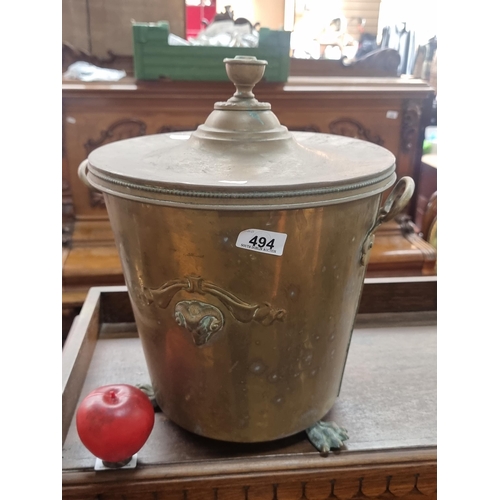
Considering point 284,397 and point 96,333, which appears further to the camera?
point 96,333

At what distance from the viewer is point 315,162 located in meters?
0.80

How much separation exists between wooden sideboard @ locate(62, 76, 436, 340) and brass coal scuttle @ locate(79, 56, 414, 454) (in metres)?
0.87

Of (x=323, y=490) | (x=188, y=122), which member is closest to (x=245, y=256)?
(x=323, y=490)

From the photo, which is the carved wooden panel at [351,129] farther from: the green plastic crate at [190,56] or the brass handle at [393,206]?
the brass handle at [393,206]

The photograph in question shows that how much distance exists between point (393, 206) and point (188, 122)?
3.69 feet

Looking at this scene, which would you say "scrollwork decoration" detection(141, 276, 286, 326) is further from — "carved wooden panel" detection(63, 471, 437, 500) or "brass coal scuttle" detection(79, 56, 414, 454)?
"carved wooden panel" detection(63, 471, 437, 500)

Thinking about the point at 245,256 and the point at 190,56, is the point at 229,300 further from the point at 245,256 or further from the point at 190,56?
A: the point at 190,56

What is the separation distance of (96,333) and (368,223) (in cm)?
86

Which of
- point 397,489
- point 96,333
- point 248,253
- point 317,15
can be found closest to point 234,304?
point 248,253

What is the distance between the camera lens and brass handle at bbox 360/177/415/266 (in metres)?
0.84

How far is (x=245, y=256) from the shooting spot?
73 cm

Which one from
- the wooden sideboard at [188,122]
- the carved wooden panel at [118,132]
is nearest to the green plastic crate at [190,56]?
the wooden sideboard at [188,122]

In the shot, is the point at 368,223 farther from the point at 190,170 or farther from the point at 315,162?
the point at 190,170

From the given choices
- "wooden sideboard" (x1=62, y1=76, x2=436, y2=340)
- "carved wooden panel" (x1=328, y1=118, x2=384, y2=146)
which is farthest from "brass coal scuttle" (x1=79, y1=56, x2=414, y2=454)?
"carved wooden panel" (x1=328, y1=118, x2=384, y2=146)
